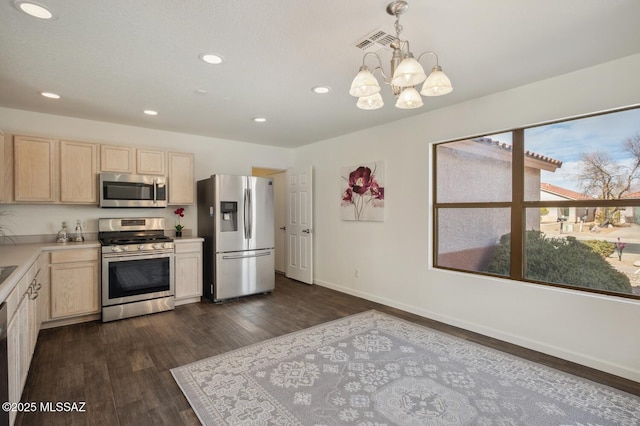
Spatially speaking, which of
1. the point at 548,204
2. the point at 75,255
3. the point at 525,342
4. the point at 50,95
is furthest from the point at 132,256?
the point at 548,204

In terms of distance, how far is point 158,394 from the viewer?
224 cm

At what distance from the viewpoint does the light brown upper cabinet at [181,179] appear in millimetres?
4441

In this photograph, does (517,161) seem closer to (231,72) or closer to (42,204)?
(231,72)

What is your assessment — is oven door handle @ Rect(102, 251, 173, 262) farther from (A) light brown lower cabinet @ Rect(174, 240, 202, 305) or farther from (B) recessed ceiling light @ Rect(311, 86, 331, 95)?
(B) recessed ceiling light @ Rect(311, 86, 331, 95)

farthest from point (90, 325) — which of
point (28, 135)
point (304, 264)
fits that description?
point (304, 264)

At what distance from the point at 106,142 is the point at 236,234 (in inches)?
82.2

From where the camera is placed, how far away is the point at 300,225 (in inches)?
219

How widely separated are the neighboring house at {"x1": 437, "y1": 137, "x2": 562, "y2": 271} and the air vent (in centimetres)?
182

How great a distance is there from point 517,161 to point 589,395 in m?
2.00

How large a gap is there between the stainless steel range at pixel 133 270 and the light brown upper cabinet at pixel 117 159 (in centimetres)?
69

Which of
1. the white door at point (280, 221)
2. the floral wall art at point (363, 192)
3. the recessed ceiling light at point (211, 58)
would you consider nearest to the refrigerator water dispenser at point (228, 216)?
the floral wall art at point (363, 192)

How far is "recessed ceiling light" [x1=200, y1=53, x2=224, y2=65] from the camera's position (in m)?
2.38

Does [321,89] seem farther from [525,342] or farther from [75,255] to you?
[75,255]

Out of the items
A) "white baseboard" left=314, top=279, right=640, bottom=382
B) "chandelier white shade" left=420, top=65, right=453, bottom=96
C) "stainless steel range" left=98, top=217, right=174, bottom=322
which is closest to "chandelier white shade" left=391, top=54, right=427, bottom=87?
"chandelier white shade" left=420, top=65, right=453, bottom=96
